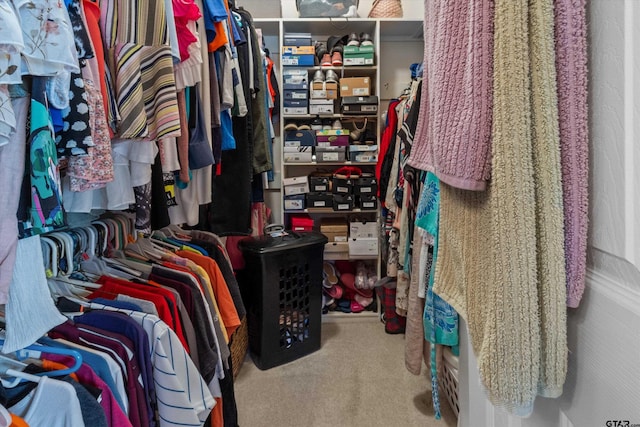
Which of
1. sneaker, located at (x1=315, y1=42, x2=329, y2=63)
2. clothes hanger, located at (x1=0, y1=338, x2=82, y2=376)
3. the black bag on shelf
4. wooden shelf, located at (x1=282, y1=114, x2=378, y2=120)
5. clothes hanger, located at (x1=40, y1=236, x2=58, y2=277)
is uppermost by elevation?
the black bag on shelf

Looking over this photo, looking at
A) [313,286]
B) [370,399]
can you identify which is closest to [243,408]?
[370,399]

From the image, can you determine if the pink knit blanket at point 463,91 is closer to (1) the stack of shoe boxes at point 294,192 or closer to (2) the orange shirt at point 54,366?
(2) the orange shirt at point 54,366

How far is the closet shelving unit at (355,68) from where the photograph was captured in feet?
8.75

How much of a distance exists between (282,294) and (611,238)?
1.84 metres

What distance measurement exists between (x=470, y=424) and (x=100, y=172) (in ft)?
2.94

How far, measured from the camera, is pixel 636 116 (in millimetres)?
405

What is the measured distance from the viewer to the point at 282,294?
2154 millimetres

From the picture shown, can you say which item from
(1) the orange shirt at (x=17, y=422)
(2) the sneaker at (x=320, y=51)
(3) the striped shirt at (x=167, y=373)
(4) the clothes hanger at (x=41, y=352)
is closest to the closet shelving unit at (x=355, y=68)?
(2) the sneaker at (x=320, y=51)

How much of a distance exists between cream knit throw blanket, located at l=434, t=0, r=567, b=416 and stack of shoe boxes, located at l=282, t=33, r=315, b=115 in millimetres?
2262


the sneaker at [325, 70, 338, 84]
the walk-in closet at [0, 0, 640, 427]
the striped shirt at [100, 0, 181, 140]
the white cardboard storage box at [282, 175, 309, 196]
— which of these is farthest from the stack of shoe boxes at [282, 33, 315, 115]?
the striped shirt at [100, 0, 181, 140]

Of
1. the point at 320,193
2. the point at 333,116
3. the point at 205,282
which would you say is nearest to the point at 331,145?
the point at 333,116

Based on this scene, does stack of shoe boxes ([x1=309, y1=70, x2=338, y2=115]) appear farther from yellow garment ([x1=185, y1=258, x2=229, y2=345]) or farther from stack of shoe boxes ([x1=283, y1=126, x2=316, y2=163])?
yellow garment ([x1=185, y1=258, x2=229, y2=345])

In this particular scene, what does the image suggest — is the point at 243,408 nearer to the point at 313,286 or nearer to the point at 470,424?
the point at 313,286

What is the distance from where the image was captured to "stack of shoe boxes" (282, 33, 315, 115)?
103 inches
